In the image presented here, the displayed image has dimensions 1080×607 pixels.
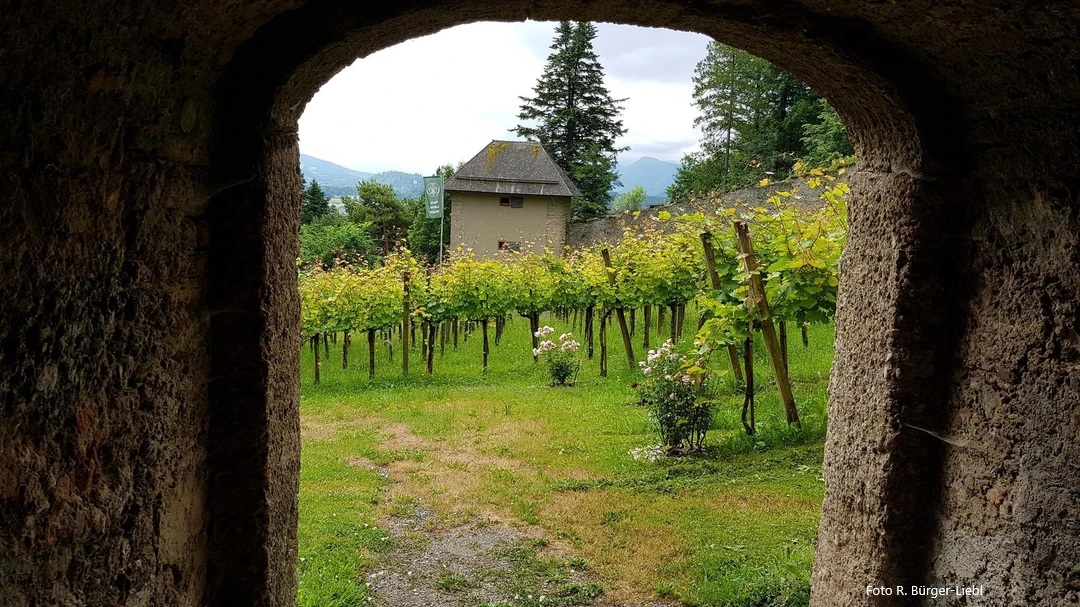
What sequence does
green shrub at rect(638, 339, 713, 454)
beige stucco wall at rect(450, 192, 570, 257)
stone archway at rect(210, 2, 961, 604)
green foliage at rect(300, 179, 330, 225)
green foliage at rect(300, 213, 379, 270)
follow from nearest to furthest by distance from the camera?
stone archway at rect(210, 2, 961, 604), green shrub at rect(638, 339, 713, 454), beige stucco wall at rect(450, 192, 570, 257), green foliage at rect(300, 213, 379, 270), green foliage at rect(300, 179, 330, 225)

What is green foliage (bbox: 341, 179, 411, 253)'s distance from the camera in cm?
3728

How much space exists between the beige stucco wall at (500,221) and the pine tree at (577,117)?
19.4 ft

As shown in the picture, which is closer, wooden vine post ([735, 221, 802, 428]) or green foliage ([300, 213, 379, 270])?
wooden vine post ([735, 221, 802, 428])

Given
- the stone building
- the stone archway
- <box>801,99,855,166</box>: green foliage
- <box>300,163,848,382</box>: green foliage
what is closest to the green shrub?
<box>300,163,848,382</box>: green foliage

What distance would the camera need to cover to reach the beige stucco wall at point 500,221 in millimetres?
27781

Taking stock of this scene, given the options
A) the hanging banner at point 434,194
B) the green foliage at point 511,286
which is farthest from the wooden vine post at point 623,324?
the hanging banner at point 434,194

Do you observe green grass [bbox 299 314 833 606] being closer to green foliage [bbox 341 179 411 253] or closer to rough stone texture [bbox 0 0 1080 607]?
rough stone texture [bbox 0 0 1080 607]

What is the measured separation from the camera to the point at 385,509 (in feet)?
18.2

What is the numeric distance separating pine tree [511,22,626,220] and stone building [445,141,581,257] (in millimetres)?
5015

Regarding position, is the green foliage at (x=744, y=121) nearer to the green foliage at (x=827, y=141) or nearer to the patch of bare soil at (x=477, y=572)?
the green foliage at (x=827, y=141)

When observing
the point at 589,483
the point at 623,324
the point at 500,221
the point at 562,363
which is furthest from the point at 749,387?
the point at 500,221

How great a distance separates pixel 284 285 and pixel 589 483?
3877mm

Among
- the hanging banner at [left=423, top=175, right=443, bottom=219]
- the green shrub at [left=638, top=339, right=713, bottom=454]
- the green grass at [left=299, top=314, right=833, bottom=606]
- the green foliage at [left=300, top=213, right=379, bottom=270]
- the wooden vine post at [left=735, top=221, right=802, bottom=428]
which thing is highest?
the hanging banner at [left=423, top=175, right=443, bottom=219]

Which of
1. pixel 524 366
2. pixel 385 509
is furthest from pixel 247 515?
pixel 524 366
